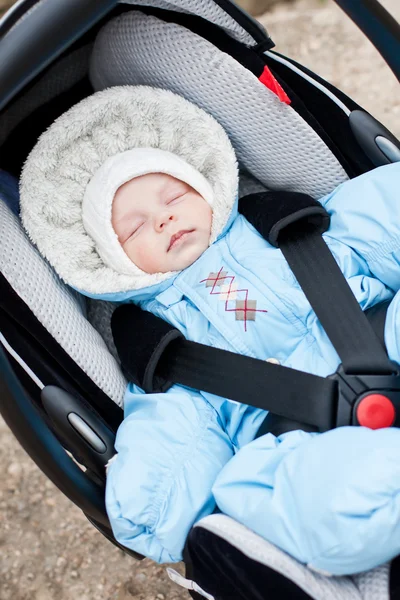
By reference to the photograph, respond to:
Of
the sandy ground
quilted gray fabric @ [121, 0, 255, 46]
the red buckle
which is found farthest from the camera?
the sandy ground

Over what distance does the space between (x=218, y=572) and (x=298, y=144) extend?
0.73m

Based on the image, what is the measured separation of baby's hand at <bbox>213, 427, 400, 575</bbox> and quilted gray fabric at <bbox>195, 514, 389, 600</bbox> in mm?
15

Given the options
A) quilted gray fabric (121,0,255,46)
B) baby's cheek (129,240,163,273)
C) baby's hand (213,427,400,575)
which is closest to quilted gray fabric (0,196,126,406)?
baby's cheek (129,240,163,273)

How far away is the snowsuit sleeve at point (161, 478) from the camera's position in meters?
1.04

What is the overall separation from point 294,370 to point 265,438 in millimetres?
119

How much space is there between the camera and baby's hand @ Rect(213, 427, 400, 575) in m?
0.85

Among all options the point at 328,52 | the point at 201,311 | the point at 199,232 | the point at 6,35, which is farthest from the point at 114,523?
the point at 328,52

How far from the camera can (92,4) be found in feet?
2.60

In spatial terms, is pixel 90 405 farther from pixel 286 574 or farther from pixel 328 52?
pixel 328 52

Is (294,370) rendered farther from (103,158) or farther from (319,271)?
(103,158)

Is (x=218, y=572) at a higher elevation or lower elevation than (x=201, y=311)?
lower

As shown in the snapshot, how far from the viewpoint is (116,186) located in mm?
1241

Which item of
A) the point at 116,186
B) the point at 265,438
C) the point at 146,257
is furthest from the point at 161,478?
the point at 116,186

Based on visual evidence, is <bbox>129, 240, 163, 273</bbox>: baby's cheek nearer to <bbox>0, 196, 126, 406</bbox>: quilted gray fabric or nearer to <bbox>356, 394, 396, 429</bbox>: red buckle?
<bbox>0, 196, 126, 406</bbox>: quilted gray fabric
